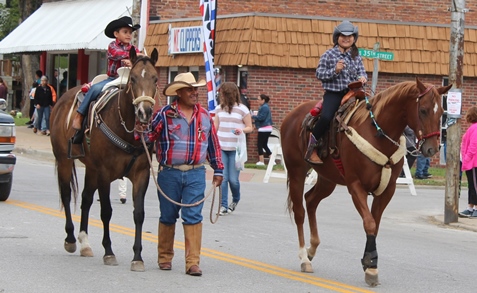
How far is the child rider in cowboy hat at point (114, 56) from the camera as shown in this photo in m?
11.0

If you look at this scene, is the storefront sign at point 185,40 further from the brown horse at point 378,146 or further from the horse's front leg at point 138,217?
the horse's front leg at point 138,217

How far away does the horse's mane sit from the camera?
32.6ft

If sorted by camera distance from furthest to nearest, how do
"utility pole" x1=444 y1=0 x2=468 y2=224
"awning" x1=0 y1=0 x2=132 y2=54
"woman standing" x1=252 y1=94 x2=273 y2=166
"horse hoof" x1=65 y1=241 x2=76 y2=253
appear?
1. "awning" x1=0 y1=0 x2=132 y2=54
2. "woman standing" x1=252 y1=94 x2=273 y2=166
3. "utility pole" x1=444 y1=0 x2=468 y2=224
4. "horse hoof" x1=65 y1=241 x2=76 y2=253

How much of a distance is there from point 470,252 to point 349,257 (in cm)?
238

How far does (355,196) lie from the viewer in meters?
10.1

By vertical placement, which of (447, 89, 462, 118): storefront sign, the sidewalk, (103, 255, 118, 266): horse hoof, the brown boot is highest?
(447, 89, 462, 118): storefront sign

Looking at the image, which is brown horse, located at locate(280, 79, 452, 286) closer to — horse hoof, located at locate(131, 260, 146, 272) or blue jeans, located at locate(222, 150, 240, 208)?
horse hoof, located at locate(131, 260, 146, 272)

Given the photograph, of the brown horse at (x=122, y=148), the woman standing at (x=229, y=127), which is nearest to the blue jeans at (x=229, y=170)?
the woman standing at (x=229, y=127)

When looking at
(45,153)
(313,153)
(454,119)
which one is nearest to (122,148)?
(313,153)

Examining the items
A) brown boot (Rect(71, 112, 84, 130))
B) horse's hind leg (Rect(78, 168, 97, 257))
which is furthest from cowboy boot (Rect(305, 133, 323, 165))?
brown boot (Rect(71, 112, 84, 130))

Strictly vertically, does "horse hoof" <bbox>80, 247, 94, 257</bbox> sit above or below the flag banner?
below

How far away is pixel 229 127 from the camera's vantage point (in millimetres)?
15984

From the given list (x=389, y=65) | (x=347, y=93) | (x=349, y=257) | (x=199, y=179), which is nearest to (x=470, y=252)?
(x=349, y=257)

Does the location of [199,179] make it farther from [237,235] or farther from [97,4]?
[97,4]
